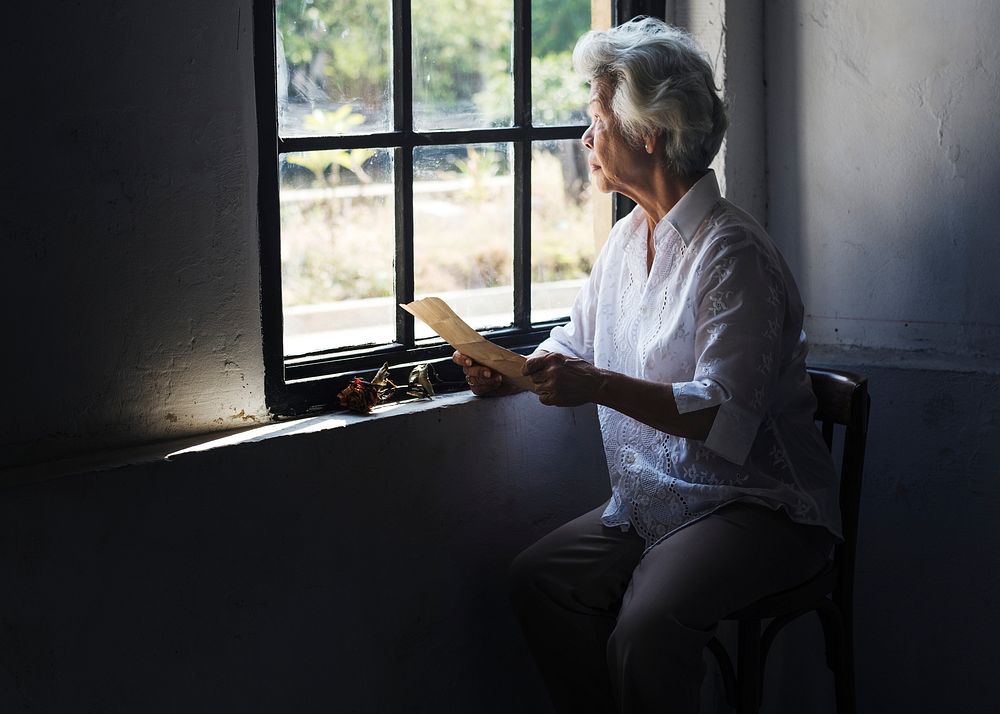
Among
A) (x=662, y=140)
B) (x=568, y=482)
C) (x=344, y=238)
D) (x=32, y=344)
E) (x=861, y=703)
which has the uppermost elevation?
(x=662, y=140)

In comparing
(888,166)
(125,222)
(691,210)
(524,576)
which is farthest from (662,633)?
(888,166)

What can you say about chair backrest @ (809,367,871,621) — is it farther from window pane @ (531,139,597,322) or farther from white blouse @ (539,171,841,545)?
window pane @ (531,139,597,322)

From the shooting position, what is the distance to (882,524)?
2.47 m

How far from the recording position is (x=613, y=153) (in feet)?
6.70

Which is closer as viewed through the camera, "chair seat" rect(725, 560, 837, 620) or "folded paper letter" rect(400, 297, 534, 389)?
"chair seat" rect(725, 560, 837, 620)

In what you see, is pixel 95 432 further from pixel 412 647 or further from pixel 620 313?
pixel 620 313

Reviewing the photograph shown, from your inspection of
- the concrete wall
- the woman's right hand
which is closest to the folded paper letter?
the woman's right hand

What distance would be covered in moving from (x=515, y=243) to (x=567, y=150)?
0.83 ft

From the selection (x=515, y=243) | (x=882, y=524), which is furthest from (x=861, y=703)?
(x=515, y=243)

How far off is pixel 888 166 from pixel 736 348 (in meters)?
0.82

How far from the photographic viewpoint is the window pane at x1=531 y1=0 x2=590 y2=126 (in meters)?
2.31

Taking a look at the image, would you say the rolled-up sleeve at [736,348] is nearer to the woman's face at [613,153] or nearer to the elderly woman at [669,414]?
the elderly woman at [669,414]

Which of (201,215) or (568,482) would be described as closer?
(201,215)

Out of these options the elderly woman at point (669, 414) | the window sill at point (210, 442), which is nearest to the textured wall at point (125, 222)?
the window sill at point (210, 442)
